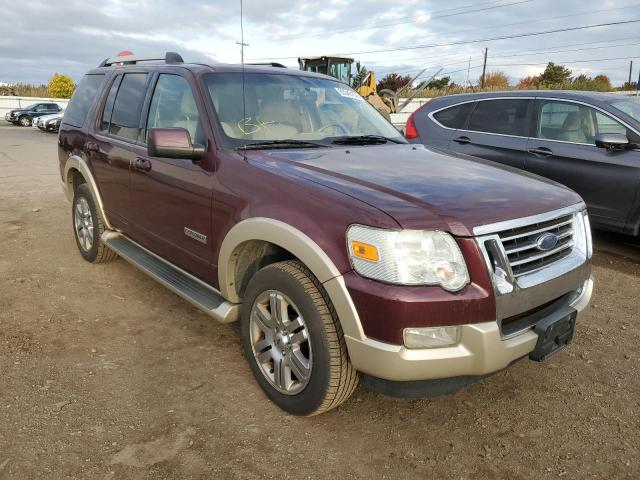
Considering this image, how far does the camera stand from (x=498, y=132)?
6117 mm

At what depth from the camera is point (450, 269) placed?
2.16 m

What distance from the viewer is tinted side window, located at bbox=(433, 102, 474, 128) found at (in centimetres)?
650

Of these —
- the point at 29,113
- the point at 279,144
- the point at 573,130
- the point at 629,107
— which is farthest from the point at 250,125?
the point at 29,113

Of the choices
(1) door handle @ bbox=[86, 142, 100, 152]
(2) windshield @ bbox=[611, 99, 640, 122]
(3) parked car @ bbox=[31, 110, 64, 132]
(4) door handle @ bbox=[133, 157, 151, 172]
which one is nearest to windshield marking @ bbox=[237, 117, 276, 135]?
(4) door handle @ bbox=[133, 157, 151, 172]

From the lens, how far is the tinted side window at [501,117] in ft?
19.6

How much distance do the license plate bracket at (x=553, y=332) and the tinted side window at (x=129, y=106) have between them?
309 centimetres

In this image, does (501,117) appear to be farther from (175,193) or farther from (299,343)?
(299,343)

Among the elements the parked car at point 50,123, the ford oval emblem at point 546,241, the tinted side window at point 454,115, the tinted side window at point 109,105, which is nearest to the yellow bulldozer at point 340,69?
the parked car at point 50,123

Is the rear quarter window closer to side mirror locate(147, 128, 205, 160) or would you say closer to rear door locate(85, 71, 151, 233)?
rear door locate(85, 71, 151, 233)

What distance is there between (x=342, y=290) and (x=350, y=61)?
2263cm

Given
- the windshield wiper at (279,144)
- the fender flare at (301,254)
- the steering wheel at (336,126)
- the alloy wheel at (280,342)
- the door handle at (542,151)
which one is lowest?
the alloy wheel at (280,342)

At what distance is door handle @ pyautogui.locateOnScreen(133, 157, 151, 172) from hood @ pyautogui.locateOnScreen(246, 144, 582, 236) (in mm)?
1038

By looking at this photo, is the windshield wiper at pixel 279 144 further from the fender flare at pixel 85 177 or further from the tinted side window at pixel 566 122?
the tinted side window at pixel 566 122

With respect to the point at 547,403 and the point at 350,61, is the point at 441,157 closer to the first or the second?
the point at 547,403
